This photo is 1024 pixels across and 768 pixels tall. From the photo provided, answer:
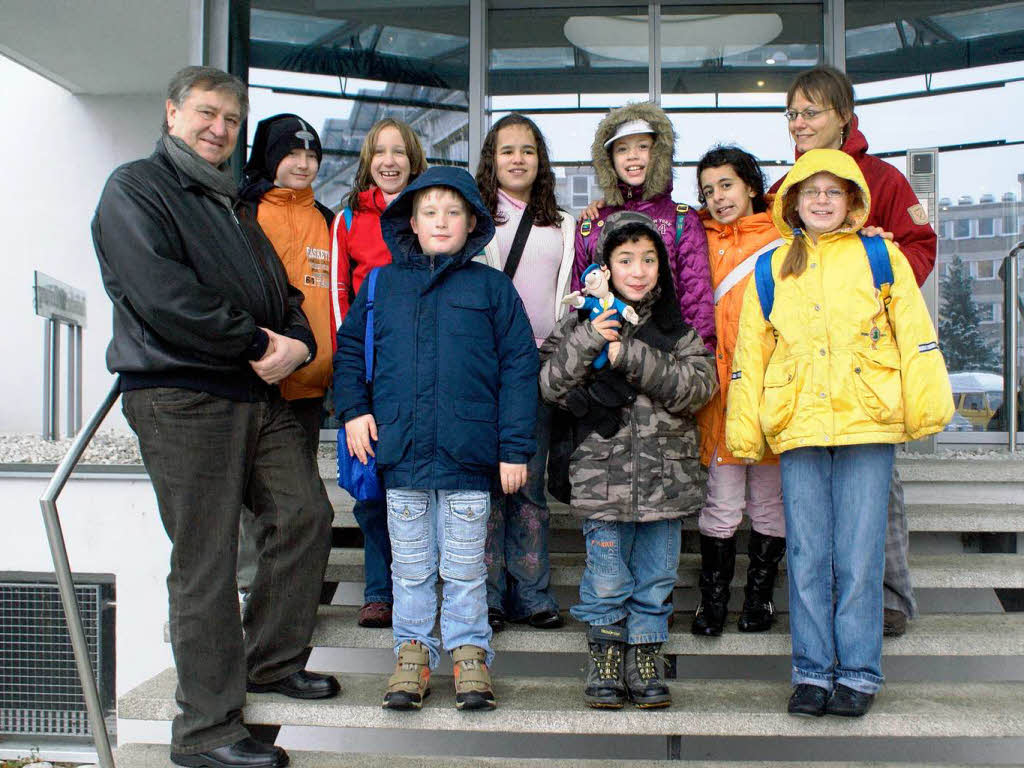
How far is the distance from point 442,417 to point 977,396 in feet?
14.1

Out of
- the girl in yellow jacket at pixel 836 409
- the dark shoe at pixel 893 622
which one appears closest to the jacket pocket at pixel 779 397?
the girl in yellow jacket at pixel 836 409

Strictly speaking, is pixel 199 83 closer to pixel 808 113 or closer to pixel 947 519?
pixel 808 113

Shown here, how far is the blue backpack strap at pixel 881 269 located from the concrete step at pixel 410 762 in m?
1.45

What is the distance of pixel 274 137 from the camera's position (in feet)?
10.3

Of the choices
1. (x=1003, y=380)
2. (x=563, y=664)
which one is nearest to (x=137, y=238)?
(x=563, y=664)

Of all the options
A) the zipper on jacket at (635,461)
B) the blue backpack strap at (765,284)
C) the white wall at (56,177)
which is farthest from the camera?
the white wall at (56,177)

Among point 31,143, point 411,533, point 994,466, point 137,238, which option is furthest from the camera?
point 31,143

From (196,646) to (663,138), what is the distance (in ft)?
7.44

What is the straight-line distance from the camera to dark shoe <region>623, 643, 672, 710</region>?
2.77m

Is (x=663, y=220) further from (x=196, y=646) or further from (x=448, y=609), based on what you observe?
(x=196, y=646)

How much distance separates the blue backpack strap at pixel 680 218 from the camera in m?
3.11

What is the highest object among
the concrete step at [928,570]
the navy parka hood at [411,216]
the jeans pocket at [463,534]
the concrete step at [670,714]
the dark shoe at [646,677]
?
the navy parka hood at [411,216]

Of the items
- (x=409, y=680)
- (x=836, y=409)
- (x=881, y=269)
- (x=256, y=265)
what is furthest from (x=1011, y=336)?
(x=256, y=265)

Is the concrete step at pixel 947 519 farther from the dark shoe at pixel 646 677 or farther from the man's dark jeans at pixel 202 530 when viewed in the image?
the man's dark jeans at pixel 202 530
